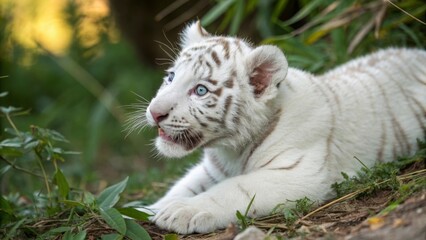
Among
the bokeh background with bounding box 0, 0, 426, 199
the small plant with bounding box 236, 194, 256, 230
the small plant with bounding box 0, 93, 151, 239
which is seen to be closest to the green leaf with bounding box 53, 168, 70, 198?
the small plant with bounding box 0, 93, 151, 239

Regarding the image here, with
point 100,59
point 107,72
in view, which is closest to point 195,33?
point 107,72

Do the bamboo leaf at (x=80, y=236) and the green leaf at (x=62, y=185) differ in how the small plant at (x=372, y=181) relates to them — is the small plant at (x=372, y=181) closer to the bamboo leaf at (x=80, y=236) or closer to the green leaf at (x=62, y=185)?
the bamboo leaf at (x=80, y=236)

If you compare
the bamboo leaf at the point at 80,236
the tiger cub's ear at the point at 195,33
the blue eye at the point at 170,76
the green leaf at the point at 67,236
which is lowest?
the green leaf at the point at 67,236

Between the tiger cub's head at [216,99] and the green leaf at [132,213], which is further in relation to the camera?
the tiger cub's head at [216,99]

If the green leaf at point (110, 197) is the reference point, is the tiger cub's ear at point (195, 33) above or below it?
above

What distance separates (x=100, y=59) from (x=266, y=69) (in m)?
5.14

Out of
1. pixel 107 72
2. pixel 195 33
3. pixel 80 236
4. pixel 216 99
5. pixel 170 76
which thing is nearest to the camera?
pixel 80 236

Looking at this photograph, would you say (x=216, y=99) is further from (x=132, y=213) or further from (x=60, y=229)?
(x=60, y=229)

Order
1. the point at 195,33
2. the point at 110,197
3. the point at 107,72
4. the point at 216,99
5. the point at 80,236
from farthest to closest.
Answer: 1. the point at 107,72
2. the point at 195,33
3. the point at 216,99
4. the point at 110,197
5. the point at 80,236

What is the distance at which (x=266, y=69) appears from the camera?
314cm

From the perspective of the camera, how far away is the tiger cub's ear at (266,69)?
3.08 m

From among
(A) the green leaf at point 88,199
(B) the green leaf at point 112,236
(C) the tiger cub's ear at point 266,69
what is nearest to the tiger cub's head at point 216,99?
(C) the tiger cub's ear at point 266,69

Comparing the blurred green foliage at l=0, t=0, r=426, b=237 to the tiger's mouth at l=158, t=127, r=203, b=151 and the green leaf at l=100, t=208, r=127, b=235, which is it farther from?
the tiger's mouth at l=158, t=127, r=203, b=151

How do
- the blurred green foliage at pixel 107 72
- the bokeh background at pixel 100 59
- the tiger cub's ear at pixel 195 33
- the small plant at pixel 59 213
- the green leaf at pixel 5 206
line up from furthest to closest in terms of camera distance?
the bokeh background at pixel 100 59, the blurred green foliage at pixel 107 72, the tiger cub's ear at pixel 195 33, the green leaf at pixel 5 206, the small plant at pixel 59 213
